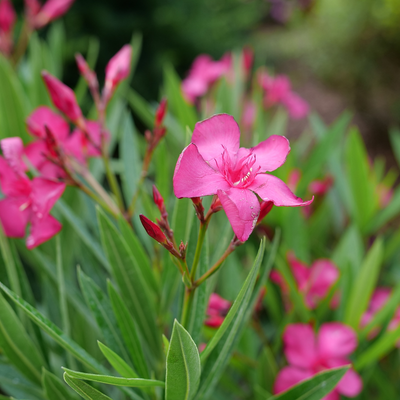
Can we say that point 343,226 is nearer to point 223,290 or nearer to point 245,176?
point 223,290

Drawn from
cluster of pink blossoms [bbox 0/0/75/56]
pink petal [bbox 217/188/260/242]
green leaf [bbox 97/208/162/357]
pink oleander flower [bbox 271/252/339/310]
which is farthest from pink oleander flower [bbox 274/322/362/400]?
cluster of pink blossoms [bbox 0/0/75/56]

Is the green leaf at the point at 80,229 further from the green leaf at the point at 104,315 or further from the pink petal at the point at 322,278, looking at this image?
the pink petal at the point at 322,278

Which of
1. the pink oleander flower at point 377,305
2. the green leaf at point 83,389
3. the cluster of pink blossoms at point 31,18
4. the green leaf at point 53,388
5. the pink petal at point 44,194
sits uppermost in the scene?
the cluster of pink blossoms at point 31,18

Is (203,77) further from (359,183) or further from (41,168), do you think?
(41,168)

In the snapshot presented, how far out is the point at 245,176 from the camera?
0.43 m

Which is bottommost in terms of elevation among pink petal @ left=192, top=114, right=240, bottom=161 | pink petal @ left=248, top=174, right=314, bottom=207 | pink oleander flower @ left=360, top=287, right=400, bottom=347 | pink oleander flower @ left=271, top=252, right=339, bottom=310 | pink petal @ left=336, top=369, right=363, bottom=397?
pink oleander flower @ left=360, top=287, right=400, bottom=347

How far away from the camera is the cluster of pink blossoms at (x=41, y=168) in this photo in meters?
0.53

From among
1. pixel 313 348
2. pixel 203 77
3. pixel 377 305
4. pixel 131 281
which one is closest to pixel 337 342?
pixel 313 348

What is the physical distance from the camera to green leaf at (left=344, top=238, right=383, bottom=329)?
81 cm

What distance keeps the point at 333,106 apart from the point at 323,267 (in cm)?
398

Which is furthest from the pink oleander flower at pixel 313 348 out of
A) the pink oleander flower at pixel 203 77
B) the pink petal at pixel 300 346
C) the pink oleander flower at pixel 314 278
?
the pink oleander flower at pixel 203 77

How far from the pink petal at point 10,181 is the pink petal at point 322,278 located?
0.63 metres

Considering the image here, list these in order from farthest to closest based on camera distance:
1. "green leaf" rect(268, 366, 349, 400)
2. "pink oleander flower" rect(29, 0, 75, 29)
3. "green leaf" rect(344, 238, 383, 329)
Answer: "pink oleander flower" rect(29, 0, 75, 29) < "green leaf" rect(344, 238, 383, 329) < "green leaf" rect(268, 366, 349, 400)

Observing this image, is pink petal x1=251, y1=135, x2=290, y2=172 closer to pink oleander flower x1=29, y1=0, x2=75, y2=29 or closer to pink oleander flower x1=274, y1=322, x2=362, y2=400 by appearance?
pink oleander flower x1=274, y1=322, x2=362, y2=400
